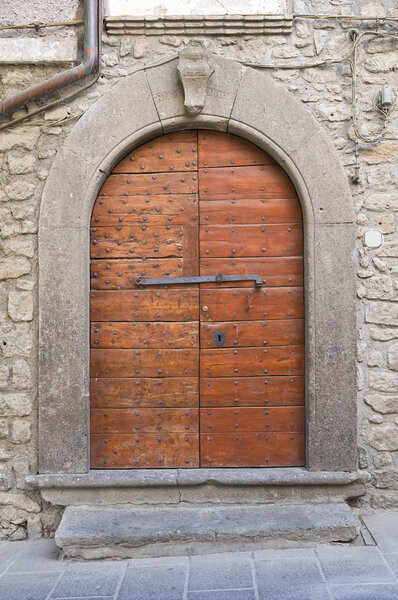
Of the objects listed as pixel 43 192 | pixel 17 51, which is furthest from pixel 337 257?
pixel 17 51

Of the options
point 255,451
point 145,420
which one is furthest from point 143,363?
point 255,451

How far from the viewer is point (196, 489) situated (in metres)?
3.29

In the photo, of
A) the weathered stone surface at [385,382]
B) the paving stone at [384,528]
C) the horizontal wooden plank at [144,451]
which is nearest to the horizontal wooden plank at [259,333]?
the weathered stone surface at [385,382]

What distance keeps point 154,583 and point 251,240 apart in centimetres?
210

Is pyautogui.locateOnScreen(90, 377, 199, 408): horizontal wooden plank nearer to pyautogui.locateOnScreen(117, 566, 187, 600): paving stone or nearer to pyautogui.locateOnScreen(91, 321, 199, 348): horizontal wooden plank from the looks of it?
pyautogui.locateOnScreen(91, 321, 199, 348): horizontal wooden plank

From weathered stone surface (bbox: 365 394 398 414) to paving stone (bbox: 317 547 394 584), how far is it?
0.83 metres

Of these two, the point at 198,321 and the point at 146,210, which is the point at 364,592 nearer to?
the point at 198,321

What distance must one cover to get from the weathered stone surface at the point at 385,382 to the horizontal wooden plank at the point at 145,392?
1.15 metres

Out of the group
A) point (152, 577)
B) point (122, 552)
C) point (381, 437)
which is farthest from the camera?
point (381, 437)

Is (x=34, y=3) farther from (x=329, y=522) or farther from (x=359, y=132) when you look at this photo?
(x=329, y=522)

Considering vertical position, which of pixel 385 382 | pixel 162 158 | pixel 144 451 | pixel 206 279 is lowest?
pixel 144 451

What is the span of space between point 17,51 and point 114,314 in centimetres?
183

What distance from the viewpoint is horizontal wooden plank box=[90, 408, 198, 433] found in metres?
3.44

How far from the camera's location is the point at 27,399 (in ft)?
11.0
